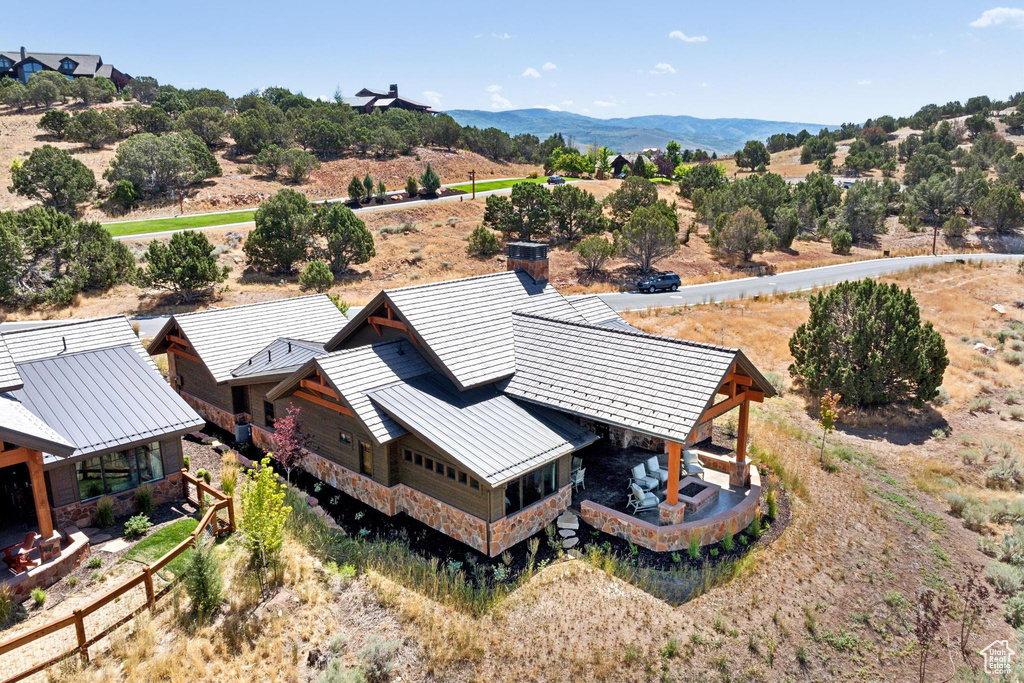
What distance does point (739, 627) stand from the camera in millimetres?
12797

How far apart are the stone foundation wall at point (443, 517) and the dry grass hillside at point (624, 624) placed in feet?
5.92

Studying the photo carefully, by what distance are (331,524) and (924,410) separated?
24.4 meters

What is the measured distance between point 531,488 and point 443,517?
2.26 meters

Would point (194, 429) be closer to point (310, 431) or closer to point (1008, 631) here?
point (310, 431)

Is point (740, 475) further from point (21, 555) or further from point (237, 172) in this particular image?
point (237, 172)

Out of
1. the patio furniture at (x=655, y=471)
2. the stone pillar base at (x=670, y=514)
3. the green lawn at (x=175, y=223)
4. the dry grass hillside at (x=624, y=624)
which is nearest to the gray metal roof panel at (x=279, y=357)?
the dry grass hillside at (x=624, y=624)

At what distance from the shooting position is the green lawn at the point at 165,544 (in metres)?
13.9

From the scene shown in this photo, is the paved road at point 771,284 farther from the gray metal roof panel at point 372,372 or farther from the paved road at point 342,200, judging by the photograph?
the paved road at point 342,200

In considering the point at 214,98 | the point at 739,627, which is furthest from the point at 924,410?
the point at 214,98

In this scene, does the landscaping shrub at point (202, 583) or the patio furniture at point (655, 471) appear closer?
the landscaping shrub at point (202, 583)

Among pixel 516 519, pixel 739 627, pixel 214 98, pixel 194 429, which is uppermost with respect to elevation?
pixel 214 98

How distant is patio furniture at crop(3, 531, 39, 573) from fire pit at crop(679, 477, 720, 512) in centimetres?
1452

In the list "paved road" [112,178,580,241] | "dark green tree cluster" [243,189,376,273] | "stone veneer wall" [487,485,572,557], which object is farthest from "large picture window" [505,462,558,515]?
"paved road" [112,178,580,241]

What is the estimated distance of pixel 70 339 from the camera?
21859 mm
